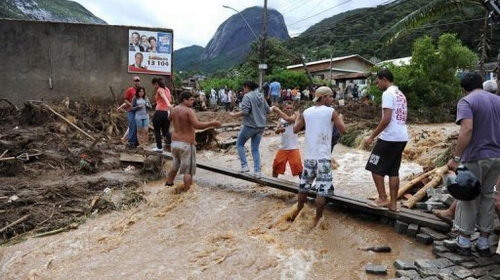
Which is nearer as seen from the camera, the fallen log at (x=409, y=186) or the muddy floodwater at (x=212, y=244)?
the muddy floodwater at (x=212, y=244)

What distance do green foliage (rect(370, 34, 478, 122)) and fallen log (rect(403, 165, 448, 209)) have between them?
36.0ft

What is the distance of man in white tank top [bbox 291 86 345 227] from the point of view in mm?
5984

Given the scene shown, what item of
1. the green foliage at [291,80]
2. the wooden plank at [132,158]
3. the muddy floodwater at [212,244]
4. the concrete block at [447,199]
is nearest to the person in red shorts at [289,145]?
the muddy floodwater at [212,244]

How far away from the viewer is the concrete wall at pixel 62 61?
1722cm

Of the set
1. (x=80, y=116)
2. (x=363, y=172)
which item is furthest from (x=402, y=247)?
(x=80, y=116)

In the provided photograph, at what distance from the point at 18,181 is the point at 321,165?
616cm

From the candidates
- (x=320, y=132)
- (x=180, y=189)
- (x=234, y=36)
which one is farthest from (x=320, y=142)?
(x=234, y=36)

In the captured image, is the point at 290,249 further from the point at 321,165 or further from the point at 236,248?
the point at 321,165

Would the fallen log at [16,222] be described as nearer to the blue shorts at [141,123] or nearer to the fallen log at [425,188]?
the blue shorts at [141,123]

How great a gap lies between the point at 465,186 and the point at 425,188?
2175 millimetres

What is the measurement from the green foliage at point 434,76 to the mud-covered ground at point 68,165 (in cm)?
352

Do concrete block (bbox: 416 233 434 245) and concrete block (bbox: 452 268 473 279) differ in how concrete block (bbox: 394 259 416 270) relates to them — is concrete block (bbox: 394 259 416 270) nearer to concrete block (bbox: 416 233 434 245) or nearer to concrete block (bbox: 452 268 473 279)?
concrete block (bbox: 452 268 473 279)

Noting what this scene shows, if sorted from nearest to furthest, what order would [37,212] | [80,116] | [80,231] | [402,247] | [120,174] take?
1. [402,247]
2. [80,231]
3. [37,212]
4. [120,174]
5. [80,116]

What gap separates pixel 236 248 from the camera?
5840 millimetres
